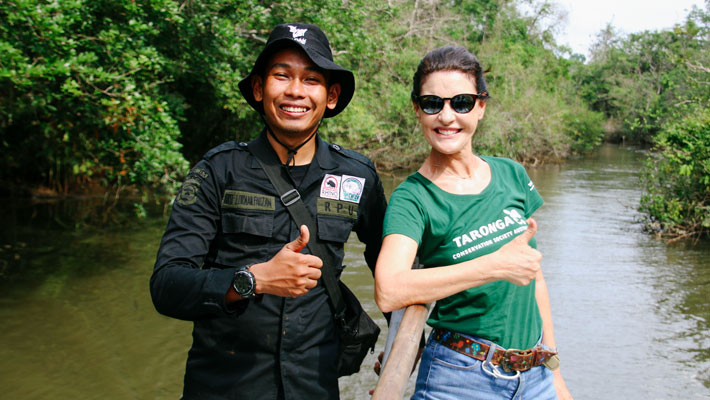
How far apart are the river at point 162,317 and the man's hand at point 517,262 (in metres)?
3.80

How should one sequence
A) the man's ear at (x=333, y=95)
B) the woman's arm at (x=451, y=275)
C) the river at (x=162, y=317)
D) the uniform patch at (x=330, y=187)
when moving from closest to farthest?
the woman's arm at (x=451, y=275), the uniform patch at (x=330, y=187), the man's ear at (x=333, y=95), the river at (x=162, y=317)

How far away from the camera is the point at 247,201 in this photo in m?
2.27

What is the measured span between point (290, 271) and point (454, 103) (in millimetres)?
927

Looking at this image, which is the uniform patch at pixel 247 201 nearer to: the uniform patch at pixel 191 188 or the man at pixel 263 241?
the man at pixel 263 241

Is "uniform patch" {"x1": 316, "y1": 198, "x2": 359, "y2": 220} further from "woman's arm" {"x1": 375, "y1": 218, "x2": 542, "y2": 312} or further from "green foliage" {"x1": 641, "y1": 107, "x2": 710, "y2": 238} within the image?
"green foliage" {"x1": 641, "y1": 107, "x2": 710, "y2": 238}

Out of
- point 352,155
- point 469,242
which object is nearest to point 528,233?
point 469,242

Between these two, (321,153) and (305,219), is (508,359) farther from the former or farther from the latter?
(321,153)

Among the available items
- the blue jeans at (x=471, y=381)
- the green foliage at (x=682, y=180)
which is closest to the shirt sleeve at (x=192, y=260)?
the blue jeans at (x=471, y=381)

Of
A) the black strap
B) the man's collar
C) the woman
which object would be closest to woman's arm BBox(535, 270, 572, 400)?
the woman

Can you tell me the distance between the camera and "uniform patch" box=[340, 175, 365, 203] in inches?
97.3

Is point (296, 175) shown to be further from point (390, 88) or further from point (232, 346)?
point (390, 88)

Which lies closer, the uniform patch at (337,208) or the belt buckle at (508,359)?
the belt buckle at (508,359)

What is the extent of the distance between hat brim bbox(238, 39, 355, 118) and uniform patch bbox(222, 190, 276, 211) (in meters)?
0.43

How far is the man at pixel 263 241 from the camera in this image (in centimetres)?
205
